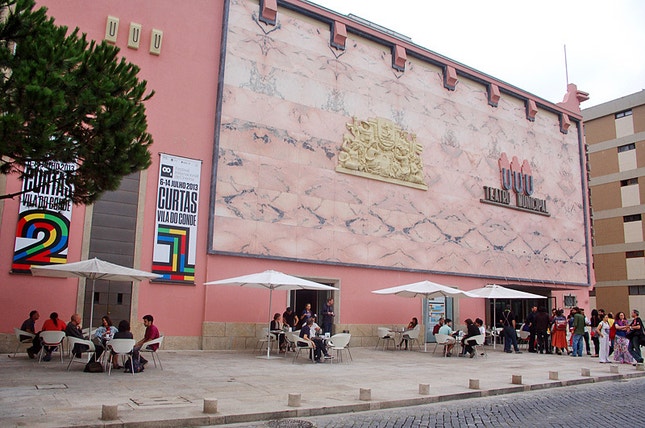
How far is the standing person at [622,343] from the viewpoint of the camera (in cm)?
1598

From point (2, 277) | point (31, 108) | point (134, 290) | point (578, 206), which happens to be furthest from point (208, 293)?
point (578, 206)

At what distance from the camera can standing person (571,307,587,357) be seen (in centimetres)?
1867

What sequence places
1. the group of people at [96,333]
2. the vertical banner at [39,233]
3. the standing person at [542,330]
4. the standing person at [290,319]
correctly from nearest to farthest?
1. the group of people at [96,333]
2. the vertical banner at [39,233]
3. the standing person at [290,319]
4. the standing person at [542,330]

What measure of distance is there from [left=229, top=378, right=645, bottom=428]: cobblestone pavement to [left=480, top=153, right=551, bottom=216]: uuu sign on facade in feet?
46.6

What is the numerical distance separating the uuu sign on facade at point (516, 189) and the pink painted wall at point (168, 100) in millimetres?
12692

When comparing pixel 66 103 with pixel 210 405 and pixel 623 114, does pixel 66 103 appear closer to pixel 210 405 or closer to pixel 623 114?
pixel 210 405

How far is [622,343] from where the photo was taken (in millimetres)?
16047

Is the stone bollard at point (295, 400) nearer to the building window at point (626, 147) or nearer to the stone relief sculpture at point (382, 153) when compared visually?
the stone relief sculpture at point (382, 153)

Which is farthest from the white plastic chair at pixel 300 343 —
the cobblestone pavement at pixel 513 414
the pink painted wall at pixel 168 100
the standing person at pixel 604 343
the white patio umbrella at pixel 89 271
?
the standing person at pixel 604 343

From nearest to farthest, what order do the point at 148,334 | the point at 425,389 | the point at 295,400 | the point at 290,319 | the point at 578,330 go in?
the point at 295,400
the point at 425,389
the point at 148,334
the point at 290,319
the point at 578,330

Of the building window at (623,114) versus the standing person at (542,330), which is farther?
the building window at (623,114)

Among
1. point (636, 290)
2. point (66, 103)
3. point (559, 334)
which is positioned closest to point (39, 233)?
point (66, 103)

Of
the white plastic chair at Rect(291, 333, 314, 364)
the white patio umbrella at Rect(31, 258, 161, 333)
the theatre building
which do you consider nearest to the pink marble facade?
the theatre building

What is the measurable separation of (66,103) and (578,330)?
17555 millimetres
